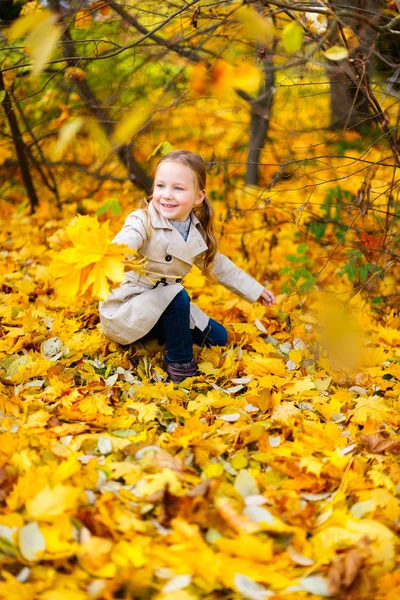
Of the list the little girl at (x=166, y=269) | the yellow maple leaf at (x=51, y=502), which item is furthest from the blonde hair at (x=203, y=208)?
the yellow maple leaf at (x=51, y=502)

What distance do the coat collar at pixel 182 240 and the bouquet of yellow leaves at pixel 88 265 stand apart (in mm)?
607

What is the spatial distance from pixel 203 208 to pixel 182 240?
246mm

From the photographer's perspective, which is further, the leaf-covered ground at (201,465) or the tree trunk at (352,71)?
the tree trunk at (352,71)

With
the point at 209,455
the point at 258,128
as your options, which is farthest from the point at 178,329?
the point at 258,128

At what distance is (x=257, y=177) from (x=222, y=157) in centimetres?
39

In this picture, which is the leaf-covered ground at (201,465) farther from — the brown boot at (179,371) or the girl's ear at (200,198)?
the girl's ear at (200,198)

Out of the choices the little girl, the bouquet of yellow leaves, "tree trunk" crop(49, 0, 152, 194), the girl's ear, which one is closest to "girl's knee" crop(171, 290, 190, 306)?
the little girl

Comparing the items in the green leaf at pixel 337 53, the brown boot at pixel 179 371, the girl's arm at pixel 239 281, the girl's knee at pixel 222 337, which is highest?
the green leaf at pixel 337 53

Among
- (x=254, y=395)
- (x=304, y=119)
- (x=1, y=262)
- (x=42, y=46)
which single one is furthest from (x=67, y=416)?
(x=304, y=119)

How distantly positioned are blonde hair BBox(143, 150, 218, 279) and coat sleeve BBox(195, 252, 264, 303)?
4 centimetres

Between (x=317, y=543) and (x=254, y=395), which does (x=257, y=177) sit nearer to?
(x=254, y=395)

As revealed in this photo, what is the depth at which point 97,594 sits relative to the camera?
129 centimetres

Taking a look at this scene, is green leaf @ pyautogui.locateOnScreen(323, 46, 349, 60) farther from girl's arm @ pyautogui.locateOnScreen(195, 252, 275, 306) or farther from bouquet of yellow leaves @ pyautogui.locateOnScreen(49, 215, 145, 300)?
girl's arm @ pyautogui.locateOnScreen(195, 252, 275, 306)

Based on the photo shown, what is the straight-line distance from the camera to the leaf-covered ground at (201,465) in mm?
1340
